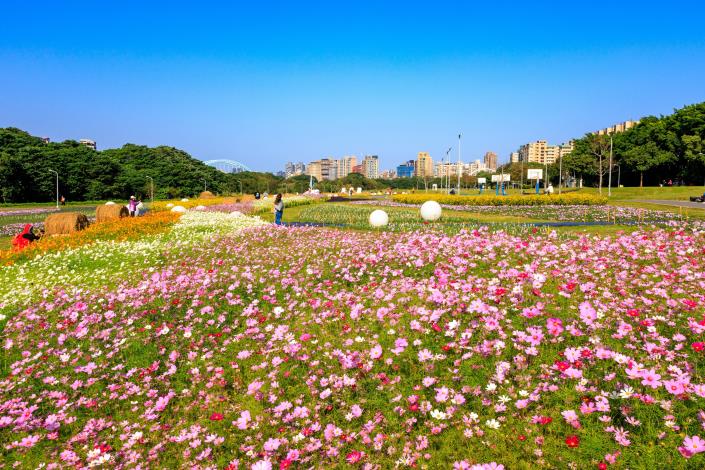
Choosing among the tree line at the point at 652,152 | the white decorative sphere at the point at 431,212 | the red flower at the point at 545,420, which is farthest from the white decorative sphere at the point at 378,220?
the tree line at the point at 652,152

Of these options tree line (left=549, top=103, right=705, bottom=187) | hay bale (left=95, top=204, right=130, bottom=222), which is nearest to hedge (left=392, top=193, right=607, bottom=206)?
tree line (left=549, top=103, right=705, bottom=187)

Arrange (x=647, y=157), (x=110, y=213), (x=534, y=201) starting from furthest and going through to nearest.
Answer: (x=647, y=157) < (x=534, y=201) < (x=110, y=213)

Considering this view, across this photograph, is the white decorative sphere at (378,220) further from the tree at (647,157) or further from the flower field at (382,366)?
the tree at (647,157)

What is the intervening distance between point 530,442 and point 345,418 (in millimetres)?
1969

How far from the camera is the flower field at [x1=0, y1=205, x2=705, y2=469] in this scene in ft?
14.4

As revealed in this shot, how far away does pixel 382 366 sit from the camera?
589 centimetres

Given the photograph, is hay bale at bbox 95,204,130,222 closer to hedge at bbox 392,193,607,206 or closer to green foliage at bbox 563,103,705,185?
hedge at bbox 392,193,607,206

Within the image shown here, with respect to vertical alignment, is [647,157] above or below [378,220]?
above

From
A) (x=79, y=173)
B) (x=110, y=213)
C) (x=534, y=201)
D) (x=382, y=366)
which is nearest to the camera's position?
(x=382, y=366)

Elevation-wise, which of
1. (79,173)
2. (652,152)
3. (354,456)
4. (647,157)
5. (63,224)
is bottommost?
(354,456)

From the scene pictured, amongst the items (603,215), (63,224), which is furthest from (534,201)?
(63,224)

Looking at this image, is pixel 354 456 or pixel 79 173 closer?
pixel 354 456

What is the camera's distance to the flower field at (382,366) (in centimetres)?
440

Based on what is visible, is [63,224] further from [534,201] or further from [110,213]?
[534,201]
